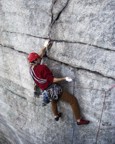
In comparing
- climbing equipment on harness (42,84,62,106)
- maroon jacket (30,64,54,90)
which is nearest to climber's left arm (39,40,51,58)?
maroon jacket (30,64,54,90)

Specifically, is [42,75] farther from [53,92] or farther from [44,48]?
[44,48]

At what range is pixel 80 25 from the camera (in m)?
3.67

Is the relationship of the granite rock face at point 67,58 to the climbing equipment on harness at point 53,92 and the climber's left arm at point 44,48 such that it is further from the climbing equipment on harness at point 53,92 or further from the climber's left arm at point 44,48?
the climbing equipment on harness at point 53,92

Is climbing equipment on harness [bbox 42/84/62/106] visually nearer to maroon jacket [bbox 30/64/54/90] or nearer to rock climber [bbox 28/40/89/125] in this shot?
rock climber [bbox 28/40/89/125]

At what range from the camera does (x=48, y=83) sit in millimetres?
4113

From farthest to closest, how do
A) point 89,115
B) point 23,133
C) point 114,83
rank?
point 23,133, point 89,115, point 114,83

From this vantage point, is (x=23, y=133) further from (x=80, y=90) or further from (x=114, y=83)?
(x=114, y=83)

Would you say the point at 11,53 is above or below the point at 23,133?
above

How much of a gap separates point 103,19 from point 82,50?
2.09ft

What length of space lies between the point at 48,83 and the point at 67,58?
0.53 metres

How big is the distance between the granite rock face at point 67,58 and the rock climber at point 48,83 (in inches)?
4.5

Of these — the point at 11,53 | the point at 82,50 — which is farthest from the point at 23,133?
the point at 82,50

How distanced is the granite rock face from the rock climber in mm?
114

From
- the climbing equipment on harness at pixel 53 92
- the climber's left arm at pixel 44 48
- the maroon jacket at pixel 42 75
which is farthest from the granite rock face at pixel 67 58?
the maroon jacket at pixel 42 75
